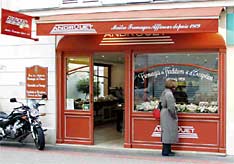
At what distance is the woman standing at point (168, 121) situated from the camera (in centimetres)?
1022

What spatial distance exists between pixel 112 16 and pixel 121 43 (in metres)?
0.78

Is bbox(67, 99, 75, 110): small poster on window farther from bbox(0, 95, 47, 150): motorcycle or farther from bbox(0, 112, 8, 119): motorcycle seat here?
bbox(0, 112, 8, 119): motorcycle seat

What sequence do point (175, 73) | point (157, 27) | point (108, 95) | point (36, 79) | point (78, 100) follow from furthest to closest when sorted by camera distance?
point (108, 95)
point (36, 79)
point (78, 100)
point (175, 73)
point (157, 27)

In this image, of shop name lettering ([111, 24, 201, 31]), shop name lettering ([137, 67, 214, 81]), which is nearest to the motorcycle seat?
shop name lettering ([137, 67, 214, 81])

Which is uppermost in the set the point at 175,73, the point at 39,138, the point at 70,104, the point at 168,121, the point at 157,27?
the point at 157,27

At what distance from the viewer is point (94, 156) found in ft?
33.7

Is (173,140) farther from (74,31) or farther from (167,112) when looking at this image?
(74,31)

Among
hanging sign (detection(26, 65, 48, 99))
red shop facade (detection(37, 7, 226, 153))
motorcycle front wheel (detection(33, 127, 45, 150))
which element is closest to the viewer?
red shop facade (detection(37, 7, 226, 153))

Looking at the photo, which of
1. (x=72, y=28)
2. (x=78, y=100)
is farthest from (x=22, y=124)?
(x=72, y=28)

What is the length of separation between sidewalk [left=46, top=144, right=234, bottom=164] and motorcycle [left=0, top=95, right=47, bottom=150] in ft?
1.96

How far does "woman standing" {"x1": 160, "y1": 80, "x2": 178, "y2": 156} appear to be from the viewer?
A: 10.2 m

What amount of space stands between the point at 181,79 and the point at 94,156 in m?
2.78

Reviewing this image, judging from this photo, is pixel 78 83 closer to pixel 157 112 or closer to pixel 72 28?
pixel 72 28

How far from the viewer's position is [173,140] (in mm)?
10250
